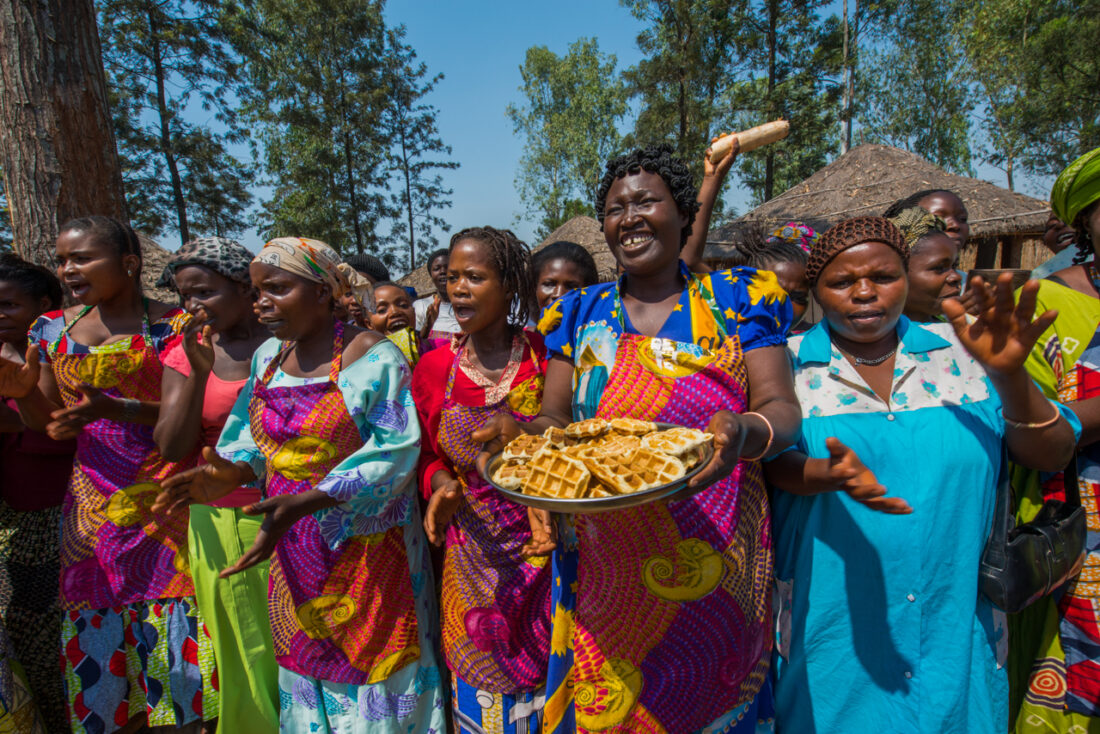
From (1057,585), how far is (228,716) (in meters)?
3.69

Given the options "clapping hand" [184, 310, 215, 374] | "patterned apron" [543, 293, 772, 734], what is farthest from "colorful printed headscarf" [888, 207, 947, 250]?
"clapping hand" [184, 310, 215, 374]

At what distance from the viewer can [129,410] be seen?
9.41ft

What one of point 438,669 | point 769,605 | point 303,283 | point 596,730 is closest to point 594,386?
point 769,605

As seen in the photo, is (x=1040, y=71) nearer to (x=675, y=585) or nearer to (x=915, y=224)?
(x=915, y=224)

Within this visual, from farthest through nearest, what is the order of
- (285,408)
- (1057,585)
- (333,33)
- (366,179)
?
(366,179) < (333,33) < (285,408) < (1057,585)

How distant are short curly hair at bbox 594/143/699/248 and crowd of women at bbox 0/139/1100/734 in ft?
0.04

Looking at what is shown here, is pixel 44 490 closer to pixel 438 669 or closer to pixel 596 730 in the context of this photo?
pixel 438 669

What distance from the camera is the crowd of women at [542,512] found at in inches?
78.5

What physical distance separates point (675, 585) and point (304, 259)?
2.03 m

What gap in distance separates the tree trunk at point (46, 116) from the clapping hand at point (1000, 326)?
533cm

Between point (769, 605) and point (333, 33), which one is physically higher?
A: point (333, 33)

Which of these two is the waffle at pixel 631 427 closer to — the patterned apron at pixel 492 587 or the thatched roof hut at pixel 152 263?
the patterned apron at pixel 492 587

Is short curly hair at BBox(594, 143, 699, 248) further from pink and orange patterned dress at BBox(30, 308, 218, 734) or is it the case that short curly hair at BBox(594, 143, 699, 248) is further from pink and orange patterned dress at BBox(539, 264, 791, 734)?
pink and orange patterned dress at BBox(30, 308, 218, 734)

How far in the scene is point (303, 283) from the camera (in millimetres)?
2537
